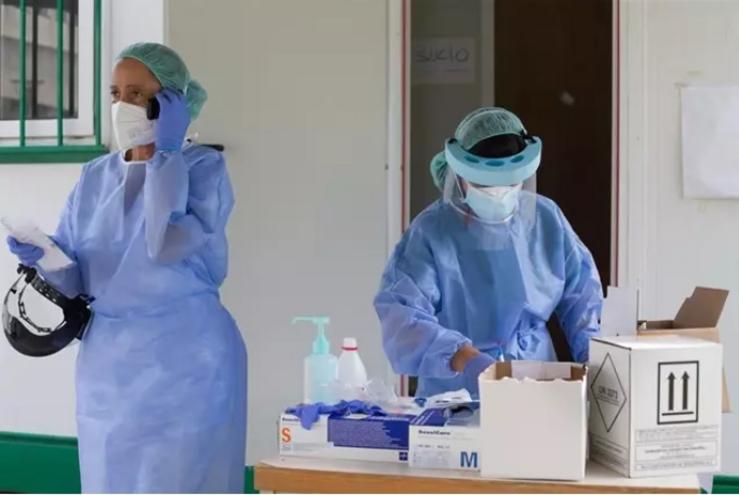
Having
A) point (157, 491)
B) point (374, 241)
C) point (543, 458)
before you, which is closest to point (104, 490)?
Result: point (157, 491)

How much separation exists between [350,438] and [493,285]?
0.57 metres

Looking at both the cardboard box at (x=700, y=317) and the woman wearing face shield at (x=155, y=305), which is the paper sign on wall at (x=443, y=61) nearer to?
the woman wearing face shield at (x=155, y=305)

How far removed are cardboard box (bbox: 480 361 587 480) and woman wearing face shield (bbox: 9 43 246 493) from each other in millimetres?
806

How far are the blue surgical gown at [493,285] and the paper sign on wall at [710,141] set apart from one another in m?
0.79

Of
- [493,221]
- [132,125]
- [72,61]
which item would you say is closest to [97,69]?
[72,61]

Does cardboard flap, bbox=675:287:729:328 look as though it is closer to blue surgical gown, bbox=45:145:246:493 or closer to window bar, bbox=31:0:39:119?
blue surgical gown, bbox=45:145:246:493

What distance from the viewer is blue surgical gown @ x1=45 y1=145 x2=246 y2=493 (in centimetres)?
203

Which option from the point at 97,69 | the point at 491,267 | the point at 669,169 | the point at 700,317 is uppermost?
the point at 97,69

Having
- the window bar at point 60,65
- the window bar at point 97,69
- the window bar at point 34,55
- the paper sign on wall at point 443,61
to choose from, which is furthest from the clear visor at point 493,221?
the window bar at point 34,55

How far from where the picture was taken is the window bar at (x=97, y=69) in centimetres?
308

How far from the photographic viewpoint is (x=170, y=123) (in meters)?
2.04

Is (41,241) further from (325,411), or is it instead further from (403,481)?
(403,481)

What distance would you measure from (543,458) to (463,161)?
2.37ft

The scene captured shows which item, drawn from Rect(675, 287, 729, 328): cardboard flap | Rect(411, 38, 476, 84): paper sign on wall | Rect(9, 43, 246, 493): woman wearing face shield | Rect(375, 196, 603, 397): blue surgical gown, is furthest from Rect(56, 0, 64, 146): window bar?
Rect(675, 287, 729, 328): cardboard flap
